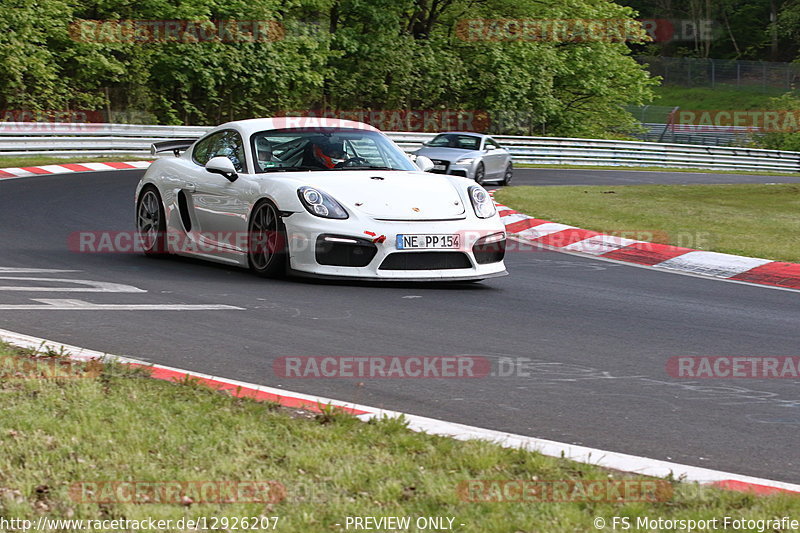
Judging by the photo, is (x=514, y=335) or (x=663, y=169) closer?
(x=514, y=335)

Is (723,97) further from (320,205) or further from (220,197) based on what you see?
(320,205)

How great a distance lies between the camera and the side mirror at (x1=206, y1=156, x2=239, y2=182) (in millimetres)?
9273

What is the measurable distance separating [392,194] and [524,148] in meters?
30.2

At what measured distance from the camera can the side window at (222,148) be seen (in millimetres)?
9688

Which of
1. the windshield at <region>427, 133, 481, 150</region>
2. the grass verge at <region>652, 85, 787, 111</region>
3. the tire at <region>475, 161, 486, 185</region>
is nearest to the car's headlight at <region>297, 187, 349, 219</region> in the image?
the tire at <region>475, 161, 486, 185</region>

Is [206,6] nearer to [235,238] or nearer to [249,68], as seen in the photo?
[249,68]

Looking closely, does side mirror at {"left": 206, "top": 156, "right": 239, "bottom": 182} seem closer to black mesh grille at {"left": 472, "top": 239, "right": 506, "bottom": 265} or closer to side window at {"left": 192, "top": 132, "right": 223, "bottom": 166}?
side window at {"left": 192, "top": 132, "right": 223, "bottom": 166}

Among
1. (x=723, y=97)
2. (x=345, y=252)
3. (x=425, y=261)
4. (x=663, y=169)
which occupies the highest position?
(x=723, y=97)

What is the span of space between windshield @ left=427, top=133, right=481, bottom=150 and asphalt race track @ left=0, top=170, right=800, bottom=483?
1421cm

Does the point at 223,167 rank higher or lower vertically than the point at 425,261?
higher

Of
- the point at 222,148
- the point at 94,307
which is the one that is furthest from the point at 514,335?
the point at 222,148

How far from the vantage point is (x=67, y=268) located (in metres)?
9.30

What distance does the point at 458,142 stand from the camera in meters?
25.5

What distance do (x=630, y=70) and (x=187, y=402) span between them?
4606 centimetres
